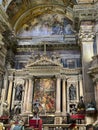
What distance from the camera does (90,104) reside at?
35.0 ft

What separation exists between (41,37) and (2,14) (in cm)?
433

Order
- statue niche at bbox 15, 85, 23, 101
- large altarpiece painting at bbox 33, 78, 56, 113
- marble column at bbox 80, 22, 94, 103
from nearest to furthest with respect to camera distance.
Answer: marble column at bbox 80, 22, 94, 103 < large altarpiece painting at bbox 33, 78, 56, 113 < statue niche at bbox 15, 85, 23, 101

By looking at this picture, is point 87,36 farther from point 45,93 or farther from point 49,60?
point 45,93

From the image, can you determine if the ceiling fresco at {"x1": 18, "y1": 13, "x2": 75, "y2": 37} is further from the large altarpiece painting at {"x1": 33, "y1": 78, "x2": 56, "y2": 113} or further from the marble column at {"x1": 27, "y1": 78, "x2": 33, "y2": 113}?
the marble column at {"x1": 27, "y1": 78, "x2": 33, "y2": 113}

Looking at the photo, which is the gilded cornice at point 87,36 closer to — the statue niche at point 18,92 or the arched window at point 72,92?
the arched window at point 72,92

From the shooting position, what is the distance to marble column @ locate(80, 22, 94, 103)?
1126 centimetres

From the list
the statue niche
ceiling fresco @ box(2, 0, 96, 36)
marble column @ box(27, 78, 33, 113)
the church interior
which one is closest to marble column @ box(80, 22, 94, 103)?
the church interior

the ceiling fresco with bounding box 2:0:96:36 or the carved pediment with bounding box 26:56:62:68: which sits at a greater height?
the ceiling fresco with bounding box 2:0:96:36

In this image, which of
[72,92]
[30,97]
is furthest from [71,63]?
[30,97]

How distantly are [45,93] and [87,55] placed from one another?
4.14 metres

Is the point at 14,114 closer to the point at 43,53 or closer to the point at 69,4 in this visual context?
the point at 43,53

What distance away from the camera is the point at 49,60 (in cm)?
1486

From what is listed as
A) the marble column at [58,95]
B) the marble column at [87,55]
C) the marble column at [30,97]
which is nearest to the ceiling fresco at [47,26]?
the marble column at [87,55]

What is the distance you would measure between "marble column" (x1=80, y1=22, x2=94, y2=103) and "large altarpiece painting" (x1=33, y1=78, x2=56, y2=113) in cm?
324
